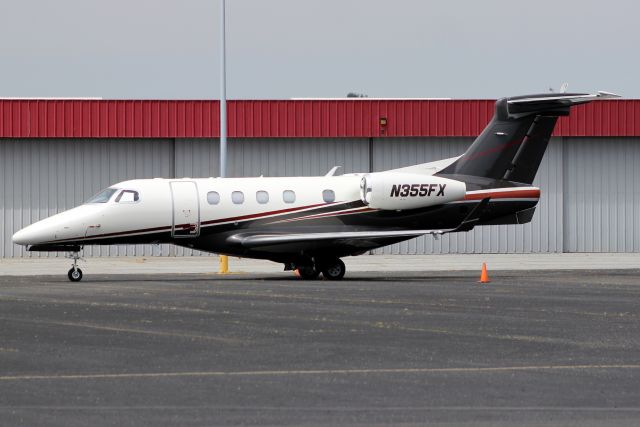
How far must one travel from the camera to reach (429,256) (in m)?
44.4

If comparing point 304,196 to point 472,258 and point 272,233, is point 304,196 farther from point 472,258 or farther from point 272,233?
point 472,258

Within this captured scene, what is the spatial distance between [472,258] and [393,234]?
42.6 feet

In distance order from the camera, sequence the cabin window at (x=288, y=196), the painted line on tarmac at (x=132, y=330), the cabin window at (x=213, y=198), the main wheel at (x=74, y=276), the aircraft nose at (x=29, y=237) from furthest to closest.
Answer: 1. the cabin window at (x=288, y=196)
2. the cabin window at (x=213, y=198)
3. the main wheel at (x=74, y=276)
4. the aircraft nose at (x=29, y=237)
5. the painted line on tarmac at (x=132, y=330)

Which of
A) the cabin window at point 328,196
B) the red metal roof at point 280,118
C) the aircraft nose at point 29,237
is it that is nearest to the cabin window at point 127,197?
the aircraft nose at point 29,237

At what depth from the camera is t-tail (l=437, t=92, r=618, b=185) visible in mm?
31562

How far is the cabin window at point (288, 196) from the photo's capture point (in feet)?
102

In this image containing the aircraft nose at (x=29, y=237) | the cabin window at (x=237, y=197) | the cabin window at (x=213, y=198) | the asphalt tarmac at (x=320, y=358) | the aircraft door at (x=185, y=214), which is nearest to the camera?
the asphalt tarmac at (x=320, y=358)

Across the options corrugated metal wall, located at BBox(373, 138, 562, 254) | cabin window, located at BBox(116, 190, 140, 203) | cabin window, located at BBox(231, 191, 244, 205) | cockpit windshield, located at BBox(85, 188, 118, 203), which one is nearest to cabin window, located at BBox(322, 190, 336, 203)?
cabin window, located at BBox(231, 191, 244, 205)

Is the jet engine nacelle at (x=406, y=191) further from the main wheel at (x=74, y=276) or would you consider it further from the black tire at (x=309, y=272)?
the main wheel at (x=74, y=276)

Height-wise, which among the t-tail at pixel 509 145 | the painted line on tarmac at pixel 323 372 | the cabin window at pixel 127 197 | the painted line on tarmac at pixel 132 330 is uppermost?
the t-tail at pixel 509 145

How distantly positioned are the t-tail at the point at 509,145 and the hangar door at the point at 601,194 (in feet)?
48.7

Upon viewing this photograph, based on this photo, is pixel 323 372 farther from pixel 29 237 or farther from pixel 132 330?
pixel 29 237

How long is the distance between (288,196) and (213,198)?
1.82m

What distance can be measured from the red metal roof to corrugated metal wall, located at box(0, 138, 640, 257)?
670 mm
